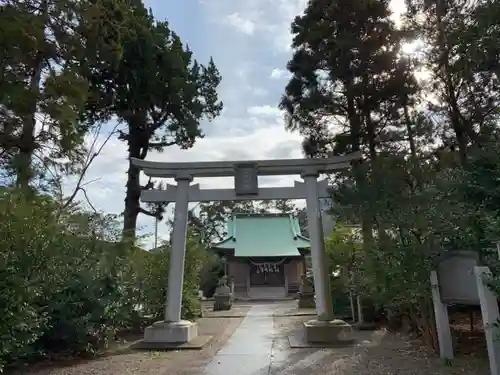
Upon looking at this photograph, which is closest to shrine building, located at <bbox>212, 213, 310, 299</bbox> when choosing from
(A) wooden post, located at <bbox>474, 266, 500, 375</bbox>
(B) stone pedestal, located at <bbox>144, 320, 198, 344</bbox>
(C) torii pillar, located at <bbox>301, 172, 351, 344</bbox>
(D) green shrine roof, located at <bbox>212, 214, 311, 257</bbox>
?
(D) green shrine roof, located at <bbox>212, 214, 311, 257</bbox>

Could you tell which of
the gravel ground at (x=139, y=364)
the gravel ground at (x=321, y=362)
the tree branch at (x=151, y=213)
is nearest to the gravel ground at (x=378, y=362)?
the gravel ground at (x=321, y=362)

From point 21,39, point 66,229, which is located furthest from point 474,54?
point 66,229

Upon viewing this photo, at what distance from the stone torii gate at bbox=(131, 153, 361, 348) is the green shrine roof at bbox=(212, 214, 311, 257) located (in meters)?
13.8

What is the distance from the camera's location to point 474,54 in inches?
212

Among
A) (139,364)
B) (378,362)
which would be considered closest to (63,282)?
(139,364)

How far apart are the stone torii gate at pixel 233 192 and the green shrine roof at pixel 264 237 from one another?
13.8 meters

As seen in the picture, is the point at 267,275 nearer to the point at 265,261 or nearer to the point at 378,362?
the point at 265,261

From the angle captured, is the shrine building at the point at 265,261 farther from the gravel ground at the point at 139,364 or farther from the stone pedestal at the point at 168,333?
the gravel ground at the point at 139,364

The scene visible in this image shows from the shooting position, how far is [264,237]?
24641 mm

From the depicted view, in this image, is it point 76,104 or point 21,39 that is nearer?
point 21,39

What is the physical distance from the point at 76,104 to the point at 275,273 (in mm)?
18969

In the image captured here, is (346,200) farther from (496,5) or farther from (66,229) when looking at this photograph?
(66,229)

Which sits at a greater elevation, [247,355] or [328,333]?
[328,333]

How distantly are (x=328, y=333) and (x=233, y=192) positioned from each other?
11.2ft
